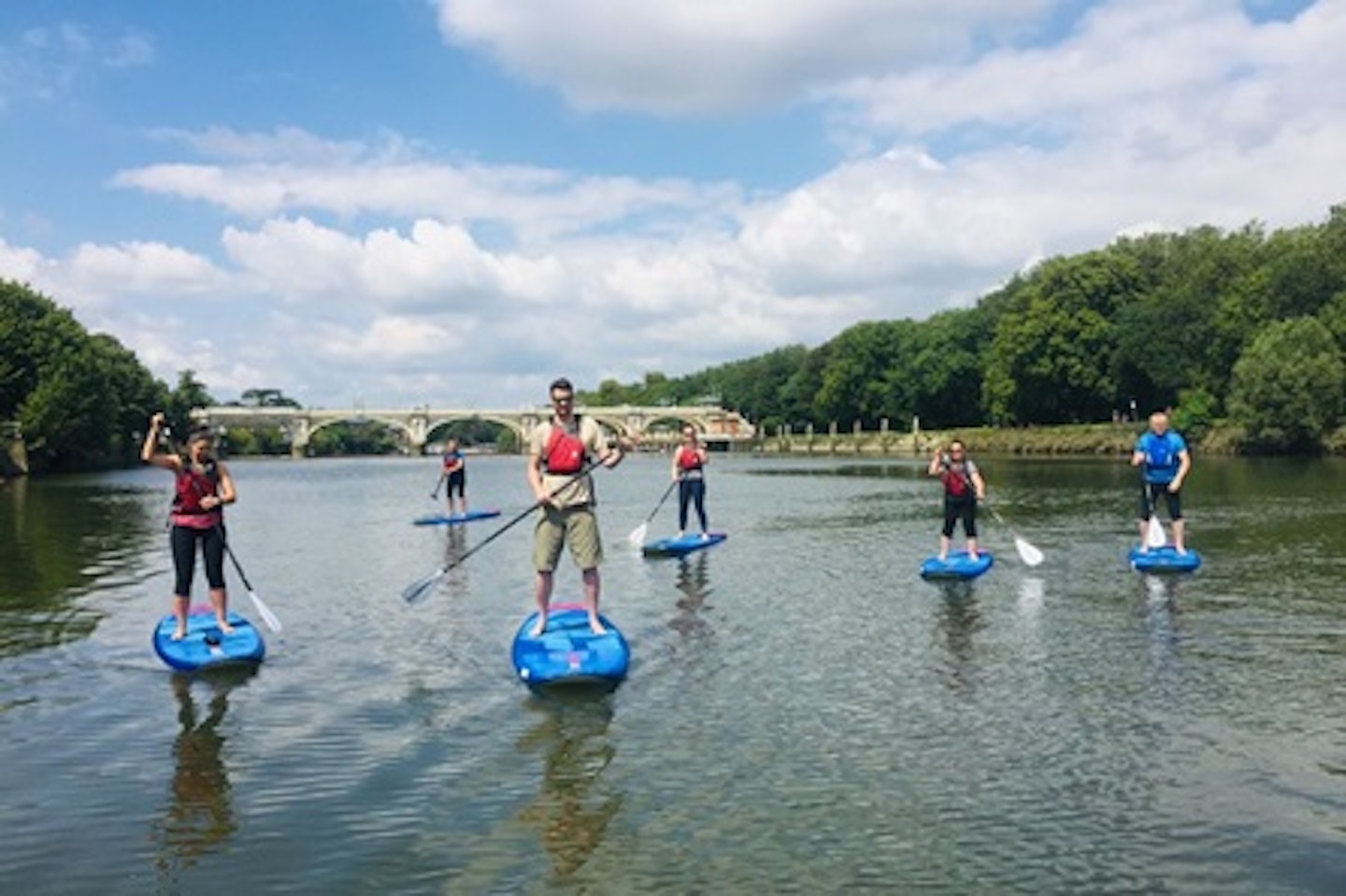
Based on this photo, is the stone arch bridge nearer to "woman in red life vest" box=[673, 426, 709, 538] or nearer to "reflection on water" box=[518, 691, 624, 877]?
"woman in red life vest" box=[673, 426, 709, 538]

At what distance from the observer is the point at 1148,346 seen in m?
96.1

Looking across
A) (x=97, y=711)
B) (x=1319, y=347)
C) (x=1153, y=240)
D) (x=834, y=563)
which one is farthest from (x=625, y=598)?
(x=1153, y=240)

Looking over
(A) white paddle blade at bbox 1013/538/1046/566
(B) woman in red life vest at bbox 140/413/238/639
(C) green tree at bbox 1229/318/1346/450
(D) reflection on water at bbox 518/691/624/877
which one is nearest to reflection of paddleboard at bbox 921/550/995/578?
(A) white paddle blade at bbox 1013/538/1046/566

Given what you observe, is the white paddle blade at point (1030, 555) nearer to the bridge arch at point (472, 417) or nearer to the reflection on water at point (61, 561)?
the reflection on water at point (61, 561)

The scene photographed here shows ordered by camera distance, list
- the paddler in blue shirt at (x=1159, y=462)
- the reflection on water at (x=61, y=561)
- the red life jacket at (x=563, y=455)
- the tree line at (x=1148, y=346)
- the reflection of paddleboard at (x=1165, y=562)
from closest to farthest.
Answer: the red life jacket at (x=563, y=455)
the reflection on water at (x=61, y=561)
the reflection of paddleboard at (x=1165, y=562)
the paddler in blue shirt at (x=1159, y=462)
the tree line at (x=1148, y=346)

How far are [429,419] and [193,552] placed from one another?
613 ft

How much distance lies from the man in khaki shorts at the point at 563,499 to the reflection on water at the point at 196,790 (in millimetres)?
3197

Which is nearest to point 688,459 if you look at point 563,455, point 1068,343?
point 563,455

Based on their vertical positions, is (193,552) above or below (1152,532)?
above

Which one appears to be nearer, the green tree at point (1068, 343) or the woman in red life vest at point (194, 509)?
the woman in red life vest at point (194, 509)

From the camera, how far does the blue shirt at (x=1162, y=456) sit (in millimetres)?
19047

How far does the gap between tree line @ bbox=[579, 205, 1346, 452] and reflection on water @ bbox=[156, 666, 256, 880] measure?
245 feet

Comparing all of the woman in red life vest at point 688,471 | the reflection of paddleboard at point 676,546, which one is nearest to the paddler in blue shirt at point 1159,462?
the reflection of paddleboard at point 676,546

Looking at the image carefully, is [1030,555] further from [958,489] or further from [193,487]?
[193,487]
